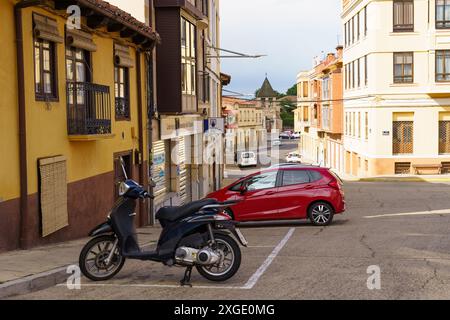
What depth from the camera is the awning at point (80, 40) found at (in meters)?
14.5

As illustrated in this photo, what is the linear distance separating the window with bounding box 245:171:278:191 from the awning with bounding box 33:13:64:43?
23.5 ft

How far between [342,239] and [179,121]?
38.7ft

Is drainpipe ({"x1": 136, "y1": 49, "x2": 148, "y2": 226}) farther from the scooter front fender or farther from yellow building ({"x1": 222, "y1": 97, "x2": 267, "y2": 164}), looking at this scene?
yellow building ({"x1": 222, "y1": 97, "x2": 267, "y2": 164})

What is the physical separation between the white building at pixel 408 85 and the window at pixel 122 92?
2633cm

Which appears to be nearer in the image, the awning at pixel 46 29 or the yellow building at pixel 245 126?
the awning at pixel 46 29

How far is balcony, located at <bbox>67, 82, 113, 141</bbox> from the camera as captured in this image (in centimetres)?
1441

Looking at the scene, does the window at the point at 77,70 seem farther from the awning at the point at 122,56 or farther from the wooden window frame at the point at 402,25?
the wooden window frame at the point at 402,25

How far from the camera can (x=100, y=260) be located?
949cm

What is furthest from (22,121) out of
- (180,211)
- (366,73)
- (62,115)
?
(366,73)

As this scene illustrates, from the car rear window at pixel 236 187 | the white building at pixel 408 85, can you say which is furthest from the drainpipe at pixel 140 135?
the white building at pixel 408 85

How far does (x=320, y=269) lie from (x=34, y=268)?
4.00 m

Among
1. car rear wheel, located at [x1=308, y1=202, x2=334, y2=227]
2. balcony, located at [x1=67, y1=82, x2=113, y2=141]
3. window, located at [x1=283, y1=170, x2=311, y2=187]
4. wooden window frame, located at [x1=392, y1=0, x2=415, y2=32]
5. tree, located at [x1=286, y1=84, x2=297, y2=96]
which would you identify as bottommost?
car rear wheel, located at [x1=308, y1=202, x2=334, y2=227]

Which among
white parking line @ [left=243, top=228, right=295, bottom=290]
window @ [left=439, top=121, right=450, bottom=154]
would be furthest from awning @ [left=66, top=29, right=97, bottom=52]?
window @ [left=439, top=121, right=450, bottom=154]
